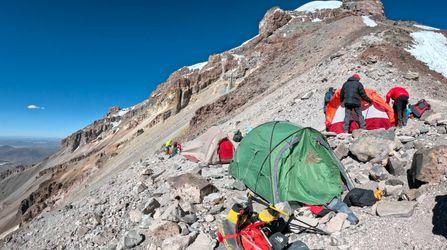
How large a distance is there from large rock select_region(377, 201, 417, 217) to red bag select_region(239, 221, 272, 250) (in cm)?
258

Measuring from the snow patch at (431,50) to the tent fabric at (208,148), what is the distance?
1713 centimetres

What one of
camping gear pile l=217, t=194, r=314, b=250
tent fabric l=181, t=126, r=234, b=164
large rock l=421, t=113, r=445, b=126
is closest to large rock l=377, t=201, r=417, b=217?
camping gear pile l=217, t=194, r=314, b=250

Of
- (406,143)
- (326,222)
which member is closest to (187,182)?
(326,222)

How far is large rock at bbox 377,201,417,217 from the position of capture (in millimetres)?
6594

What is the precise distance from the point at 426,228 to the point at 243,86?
96.2 feet

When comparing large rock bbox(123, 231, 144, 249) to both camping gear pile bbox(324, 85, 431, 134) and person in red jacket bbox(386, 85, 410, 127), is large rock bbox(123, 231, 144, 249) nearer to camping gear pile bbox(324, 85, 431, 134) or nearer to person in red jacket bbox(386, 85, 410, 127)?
camping gear pile bbox(324, 85, 431, 134)

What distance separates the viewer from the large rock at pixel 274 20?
51250mm

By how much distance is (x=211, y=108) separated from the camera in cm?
3322

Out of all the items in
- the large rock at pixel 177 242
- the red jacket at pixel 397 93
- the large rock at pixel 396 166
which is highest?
the red jacket at pixel 397 93

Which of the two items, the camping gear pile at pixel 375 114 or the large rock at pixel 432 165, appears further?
the camping gear pile at pixel 375 114

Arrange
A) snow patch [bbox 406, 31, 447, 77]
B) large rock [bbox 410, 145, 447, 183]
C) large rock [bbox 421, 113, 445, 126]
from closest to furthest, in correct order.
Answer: large rock [bbox 410, 145, 447, 183]
large rock [bbox 421, 113, 445, 126]
snow patch [bbox 406, 31, 447, 77]

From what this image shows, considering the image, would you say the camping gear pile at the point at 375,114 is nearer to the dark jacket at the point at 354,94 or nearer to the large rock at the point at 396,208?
the dark jacket at the point at 354,94

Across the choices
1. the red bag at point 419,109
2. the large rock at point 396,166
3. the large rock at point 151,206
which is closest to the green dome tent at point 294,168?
the large rock at point 396,166

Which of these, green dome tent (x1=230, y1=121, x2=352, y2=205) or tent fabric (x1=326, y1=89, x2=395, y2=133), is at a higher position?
tent fabric (x1=326, y1=89, x2=395, y2=133)
